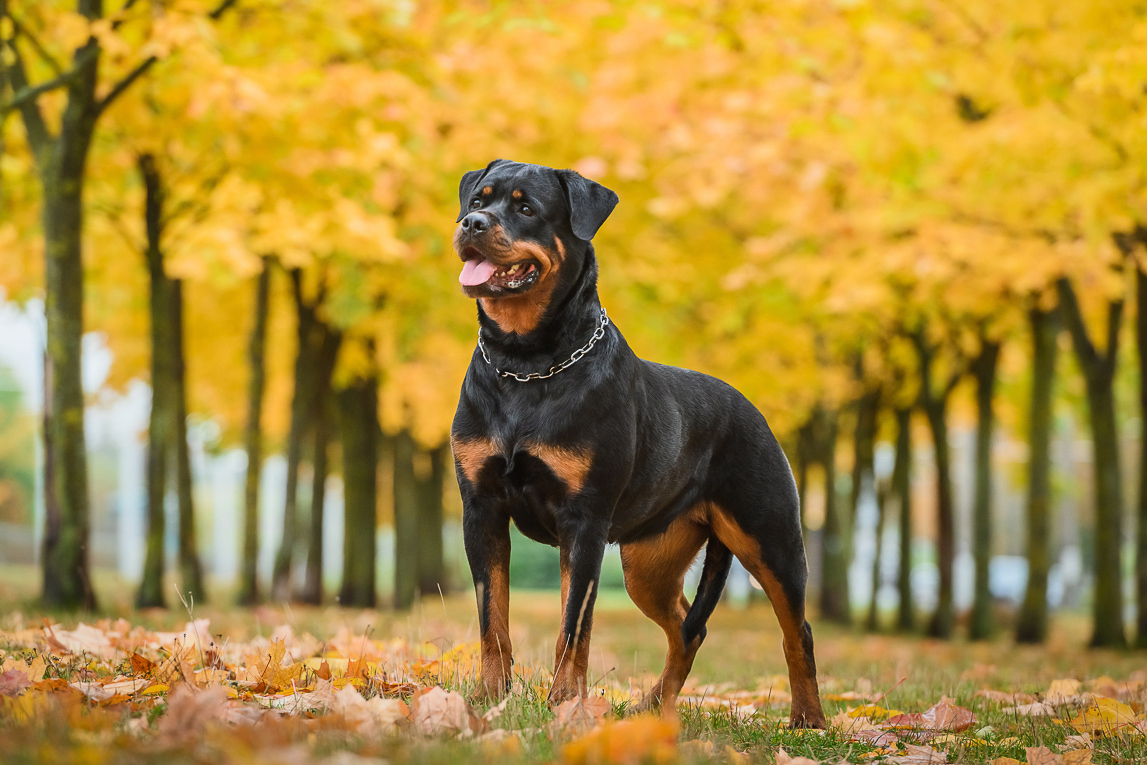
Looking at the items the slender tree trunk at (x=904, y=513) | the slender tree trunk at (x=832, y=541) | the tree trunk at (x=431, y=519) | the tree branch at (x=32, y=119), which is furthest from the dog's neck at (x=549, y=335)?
the tree trunk at (x=431, y=519)

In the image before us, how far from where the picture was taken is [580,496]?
4.19m

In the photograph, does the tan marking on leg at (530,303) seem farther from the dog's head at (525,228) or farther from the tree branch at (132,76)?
the tree branch at (132,76)

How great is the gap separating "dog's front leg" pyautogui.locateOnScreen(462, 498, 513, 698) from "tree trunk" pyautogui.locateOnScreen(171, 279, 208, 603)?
9.64 m

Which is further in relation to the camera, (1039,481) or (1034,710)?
(1039,481)

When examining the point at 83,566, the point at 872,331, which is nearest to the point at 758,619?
the point at 872,331

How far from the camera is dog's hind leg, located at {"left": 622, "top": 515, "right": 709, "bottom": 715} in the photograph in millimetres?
4938

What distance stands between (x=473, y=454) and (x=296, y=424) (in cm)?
1102

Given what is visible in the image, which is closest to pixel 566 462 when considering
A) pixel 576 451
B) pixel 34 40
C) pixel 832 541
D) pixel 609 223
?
pixel 576 451

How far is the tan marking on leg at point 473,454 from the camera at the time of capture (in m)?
4.29

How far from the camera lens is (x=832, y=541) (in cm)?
1952

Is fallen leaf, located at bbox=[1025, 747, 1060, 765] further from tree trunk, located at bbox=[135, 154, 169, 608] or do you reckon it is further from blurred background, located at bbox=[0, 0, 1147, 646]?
tree trunk, located at bbox=[135, 154, 169, 608]

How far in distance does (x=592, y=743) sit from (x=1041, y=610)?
13419mm

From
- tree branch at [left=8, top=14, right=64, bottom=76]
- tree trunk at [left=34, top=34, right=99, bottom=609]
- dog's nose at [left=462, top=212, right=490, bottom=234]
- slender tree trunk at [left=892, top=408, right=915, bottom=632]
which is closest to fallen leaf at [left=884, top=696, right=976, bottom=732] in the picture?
dog's nose at [left=462, top=212, right=490, bottom=234]

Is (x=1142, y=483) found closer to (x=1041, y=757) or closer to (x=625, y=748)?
(x=1041, y=757)
